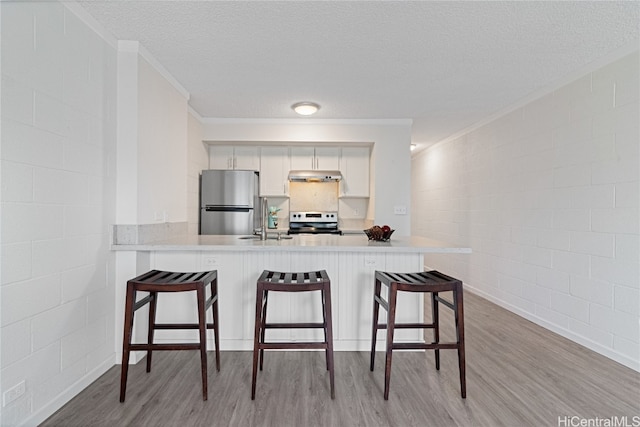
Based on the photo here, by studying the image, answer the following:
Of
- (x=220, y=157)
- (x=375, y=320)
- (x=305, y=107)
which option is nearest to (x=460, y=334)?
(x=375, y=320)

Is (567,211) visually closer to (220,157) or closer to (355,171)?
(355,171)

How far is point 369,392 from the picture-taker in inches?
79.4

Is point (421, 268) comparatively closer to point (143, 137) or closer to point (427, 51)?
point (427, 51)

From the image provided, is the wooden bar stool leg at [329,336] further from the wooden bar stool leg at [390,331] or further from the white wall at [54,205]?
the white wall at [54,205]

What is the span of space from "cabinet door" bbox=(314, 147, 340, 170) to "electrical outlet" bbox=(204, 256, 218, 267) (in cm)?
254

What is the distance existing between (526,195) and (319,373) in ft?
9.79

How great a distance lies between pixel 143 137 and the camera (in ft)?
8.10

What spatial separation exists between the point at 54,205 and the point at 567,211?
4060 millimetres

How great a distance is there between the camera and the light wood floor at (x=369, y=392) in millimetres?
1760

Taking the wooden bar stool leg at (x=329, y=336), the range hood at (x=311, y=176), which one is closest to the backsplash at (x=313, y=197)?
the range hood at (x=311, y=176)

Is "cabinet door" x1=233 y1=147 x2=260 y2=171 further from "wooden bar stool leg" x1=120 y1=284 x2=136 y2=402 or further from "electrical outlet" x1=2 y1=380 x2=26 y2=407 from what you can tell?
"electrical outlet" x1=2 y1=380 x2=26 y2=407

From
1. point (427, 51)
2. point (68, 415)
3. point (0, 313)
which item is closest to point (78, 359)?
point (68, 415)

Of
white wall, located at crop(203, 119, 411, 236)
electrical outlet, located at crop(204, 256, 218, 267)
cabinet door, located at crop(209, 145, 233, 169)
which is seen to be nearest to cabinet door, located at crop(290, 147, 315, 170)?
white wall, located at crop(203, 119, 411, 236)

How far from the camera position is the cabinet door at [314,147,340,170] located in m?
4.72
